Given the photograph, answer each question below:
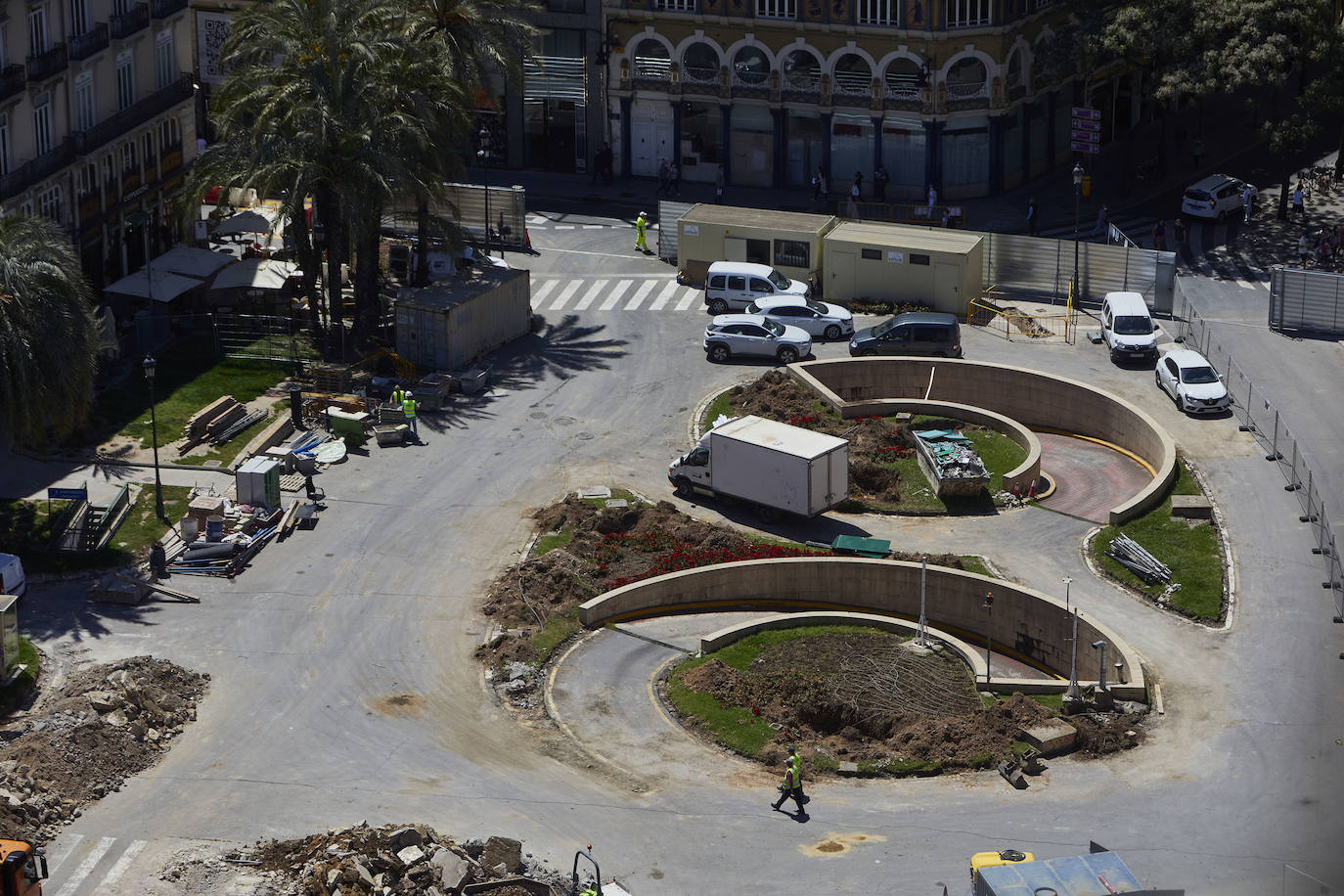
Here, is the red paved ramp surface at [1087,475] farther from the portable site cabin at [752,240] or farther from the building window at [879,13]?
the building window at [879,13]

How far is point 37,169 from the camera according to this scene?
6306 cm

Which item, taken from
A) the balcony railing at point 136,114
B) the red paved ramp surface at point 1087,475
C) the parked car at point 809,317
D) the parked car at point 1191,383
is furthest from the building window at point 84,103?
the parked car at point 1191,383

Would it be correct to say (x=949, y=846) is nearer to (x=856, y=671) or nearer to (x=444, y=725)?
(x=856, y=671)

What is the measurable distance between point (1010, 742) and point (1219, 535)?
13088 millimetres

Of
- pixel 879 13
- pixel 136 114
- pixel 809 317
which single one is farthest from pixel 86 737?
pixel 879 13

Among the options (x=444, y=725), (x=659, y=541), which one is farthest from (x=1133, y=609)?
(x=444, y=725)

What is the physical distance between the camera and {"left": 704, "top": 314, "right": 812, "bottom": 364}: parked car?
65.4m

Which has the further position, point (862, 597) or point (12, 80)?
point (12, 80)

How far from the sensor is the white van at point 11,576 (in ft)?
156

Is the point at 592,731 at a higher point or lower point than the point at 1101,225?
lower

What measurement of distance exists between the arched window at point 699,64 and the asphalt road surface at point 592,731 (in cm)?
2688

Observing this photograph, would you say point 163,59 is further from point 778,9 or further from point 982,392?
point 982,392

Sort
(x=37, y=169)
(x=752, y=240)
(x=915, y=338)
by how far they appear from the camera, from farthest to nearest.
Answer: (x=752, y=240)
(x=915, y=338)
(x=37, y=169)

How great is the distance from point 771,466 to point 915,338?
13.6m
